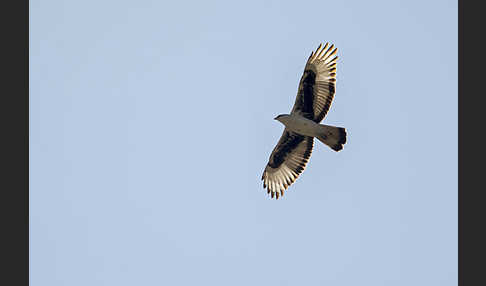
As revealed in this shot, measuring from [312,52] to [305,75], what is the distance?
1.81ft

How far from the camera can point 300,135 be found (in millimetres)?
17297

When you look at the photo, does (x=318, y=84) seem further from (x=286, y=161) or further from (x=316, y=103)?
(x=286, y=161)

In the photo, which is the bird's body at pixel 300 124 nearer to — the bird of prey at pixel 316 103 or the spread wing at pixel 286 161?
the bird of prey at pixel 316 103

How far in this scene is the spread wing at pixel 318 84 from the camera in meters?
16.4

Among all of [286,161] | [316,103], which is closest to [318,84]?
[316,103]

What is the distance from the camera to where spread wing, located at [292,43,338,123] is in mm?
16359

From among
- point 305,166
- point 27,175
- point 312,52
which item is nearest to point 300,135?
point 305,166

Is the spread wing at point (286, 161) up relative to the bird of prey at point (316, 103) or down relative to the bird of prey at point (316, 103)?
down

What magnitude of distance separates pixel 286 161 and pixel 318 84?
2.29 metres

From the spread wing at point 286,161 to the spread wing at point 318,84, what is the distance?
3.41 ft

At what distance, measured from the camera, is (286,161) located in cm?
1777

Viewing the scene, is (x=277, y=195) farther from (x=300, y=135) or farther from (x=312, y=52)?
(x=312, y=52)

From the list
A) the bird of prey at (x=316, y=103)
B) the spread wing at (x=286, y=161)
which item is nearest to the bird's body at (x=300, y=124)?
the bird of prey at (x=316, y=103)

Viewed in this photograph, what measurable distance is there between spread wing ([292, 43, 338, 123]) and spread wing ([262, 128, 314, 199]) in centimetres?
104
